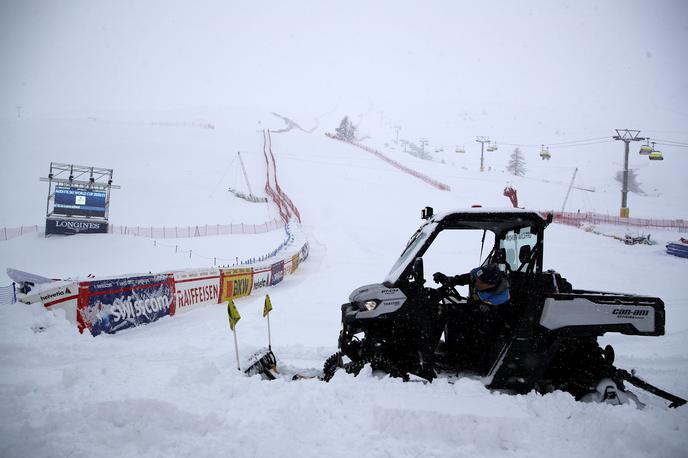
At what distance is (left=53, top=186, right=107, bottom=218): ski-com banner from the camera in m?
22.4

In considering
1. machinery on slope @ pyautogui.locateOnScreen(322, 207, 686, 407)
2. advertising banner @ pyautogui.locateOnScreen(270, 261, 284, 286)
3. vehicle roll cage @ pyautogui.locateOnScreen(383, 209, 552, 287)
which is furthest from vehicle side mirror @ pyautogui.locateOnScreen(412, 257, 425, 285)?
advertising banner @ pyautogui.locateOnScreen(270, 261, 284, 286)

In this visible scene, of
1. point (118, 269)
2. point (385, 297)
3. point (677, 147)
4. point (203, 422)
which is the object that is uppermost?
point (677, 147)

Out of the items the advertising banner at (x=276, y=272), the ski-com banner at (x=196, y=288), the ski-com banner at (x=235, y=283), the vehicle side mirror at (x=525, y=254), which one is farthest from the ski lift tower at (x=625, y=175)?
the vehicle side mirror at (x=525, y=254)

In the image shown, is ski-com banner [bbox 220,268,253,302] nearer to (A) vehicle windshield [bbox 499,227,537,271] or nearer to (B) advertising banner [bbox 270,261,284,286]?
(B) advertising banner [bbox 270,261,284,286]

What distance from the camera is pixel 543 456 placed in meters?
2.96

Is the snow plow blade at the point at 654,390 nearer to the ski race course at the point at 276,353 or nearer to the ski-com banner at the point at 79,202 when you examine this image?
the ski race course at the point at 276,353

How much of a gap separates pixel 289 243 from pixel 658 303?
20397mm

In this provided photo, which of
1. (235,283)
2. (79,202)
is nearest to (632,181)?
(235,283)

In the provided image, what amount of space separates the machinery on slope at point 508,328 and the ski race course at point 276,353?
320mm

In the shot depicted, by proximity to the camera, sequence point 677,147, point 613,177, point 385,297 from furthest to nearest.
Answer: point 677,147 → point 613,177 → point 385,297

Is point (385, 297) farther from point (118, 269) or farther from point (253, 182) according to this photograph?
point (253, 182)

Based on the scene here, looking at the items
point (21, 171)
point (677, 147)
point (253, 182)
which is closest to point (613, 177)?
point (677, 147)

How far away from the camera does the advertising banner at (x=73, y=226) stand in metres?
21.7

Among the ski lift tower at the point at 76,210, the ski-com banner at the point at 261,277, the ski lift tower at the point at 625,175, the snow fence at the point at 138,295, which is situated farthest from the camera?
the ski lift tower at the point at 625,175
